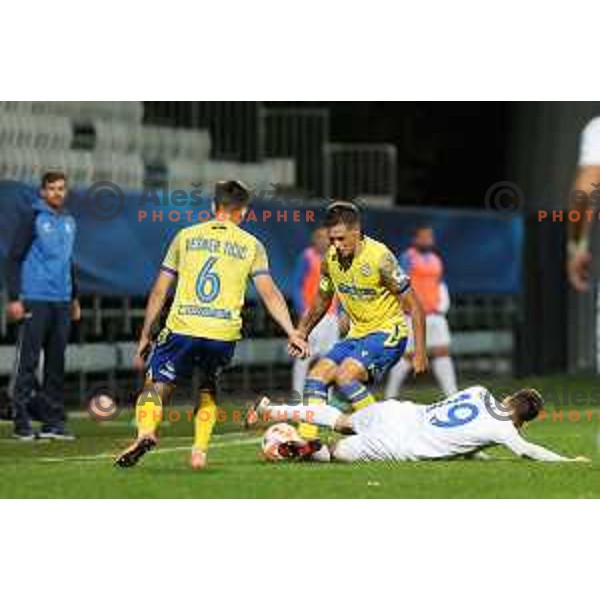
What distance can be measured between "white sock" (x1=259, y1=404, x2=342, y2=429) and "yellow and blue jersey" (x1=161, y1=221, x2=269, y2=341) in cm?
83

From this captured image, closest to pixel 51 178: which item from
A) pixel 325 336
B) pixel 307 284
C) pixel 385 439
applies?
pixel 325 336

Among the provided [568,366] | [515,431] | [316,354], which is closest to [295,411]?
[515,431]

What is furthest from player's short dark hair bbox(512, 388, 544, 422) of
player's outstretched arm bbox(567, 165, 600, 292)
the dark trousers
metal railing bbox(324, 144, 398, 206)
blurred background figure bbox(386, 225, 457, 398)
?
metal railing bbox(324, 144, 398, 206)

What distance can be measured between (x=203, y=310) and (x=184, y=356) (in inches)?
11.4

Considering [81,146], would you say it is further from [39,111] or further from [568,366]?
[568,366]

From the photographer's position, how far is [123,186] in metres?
19.6

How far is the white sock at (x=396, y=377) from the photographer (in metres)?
19.6

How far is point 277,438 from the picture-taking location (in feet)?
46.3

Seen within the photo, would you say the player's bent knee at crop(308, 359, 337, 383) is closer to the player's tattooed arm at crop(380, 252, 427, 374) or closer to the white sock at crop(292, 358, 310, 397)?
the player's tattooed arm at crop(380, 252, 427, 374)

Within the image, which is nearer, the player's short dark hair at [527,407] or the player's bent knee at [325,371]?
the player's short dark hair at [527,407]

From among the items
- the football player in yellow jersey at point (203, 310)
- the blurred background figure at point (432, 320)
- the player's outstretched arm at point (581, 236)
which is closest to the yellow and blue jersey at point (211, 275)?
the football player in yellow jersey at point (203, 310)

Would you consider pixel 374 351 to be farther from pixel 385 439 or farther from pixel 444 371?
pixel 444 371

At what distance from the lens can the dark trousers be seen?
1606 centimetres

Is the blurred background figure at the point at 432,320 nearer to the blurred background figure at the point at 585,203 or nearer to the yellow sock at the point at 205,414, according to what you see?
the yellow sock at the point at 205,414
